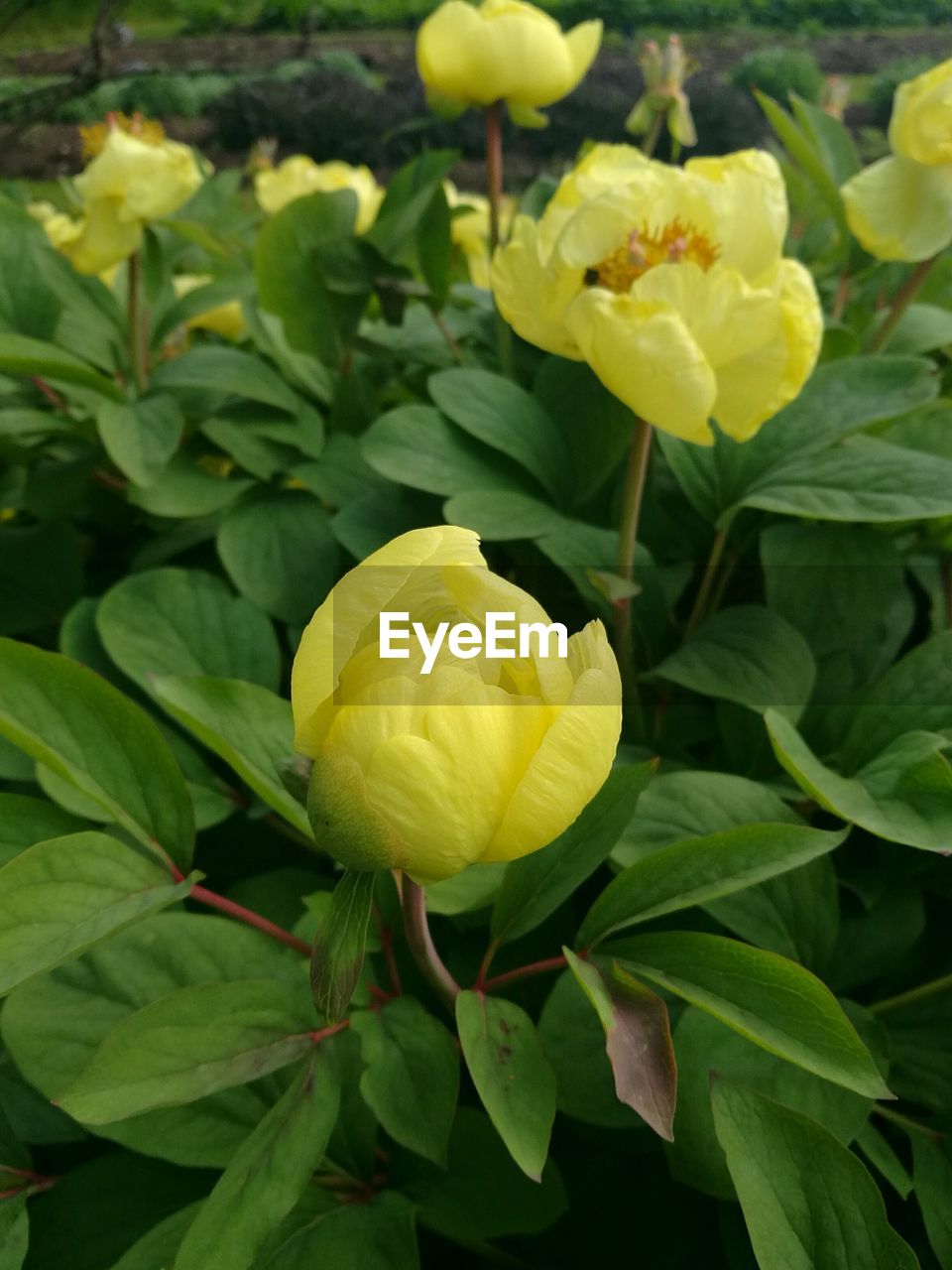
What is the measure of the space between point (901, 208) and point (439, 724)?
1.34ft

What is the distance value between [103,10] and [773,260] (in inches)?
44.5

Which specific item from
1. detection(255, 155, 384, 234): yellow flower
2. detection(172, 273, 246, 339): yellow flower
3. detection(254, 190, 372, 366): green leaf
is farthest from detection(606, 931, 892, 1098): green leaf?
detection(255, 155, 384, 234): yellow flower

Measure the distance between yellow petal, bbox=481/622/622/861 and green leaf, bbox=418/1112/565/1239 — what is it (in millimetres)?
134

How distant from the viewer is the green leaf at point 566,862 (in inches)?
13.1

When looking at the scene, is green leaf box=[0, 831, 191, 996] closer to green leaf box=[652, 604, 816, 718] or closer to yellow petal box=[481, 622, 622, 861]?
yellow petal box=[481, 622, 622, 861]

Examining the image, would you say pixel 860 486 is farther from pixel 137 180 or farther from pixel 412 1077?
pixel 137 180

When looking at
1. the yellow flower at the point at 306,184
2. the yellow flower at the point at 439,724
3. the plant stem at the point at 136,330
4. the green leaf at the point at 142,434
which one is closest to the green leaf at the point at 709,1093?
the yellow flower at the point at 439,724

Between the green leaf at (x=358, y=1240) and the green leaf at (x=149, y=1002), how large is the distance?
0.12 feet

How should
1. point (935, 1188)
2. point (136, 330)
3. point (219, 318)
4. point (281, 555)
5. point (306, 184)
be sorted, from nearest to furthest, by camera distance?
point (935, 1188)
point (281, 555)
point (136, 330)
point (219, 318)
point (306, 184)

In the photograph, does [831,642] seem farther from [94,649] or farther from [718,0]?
[718,0]

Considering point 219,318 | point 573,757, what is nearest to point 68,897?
point 573,757

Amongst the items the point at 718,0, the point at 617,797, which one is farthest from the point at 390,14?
the point at 617,797

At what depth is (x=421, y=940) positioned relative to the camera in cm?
31

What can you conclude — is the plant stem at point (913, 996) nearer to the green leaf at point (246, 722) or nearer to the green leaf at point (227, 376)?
the green leaf at point (246, 722)
